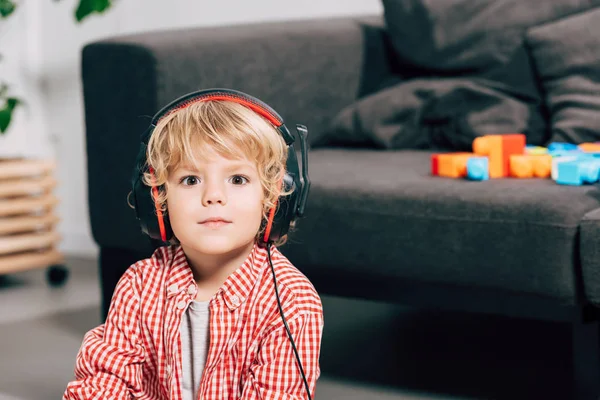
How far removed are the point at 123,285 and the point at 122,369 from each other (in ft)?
0.35

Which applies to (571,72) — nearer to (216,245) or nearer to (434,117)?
(434,117)

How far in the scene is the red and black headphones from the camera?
1.10 meters

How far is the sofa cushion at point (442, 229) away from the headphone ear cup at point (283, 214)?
0.36m

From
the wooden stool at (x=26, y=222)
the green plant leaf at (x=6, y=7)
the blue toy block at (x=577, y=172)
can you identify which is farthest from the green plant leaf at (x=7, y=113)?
the blue toy block at (x=577, y=172)

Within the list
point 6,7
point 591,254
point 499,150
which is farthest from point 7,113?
point 591,254

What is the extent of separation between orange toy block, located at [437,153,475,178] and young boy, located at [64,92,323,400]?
0.45 m

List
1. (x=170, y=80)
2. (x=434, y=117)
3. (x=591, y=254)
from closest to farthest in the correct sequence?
(x=591, y=254)
(x=170, y=80)
(x=434, y=117)

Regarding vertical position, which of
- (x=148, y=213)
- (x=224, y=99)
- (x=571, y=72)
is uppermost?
(x=571, y=72)

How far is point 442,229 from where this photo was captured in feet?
4.69

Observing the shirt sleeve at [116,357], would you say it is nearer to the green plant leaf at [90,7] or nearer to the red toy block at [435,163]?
the red toy block at [435,163]

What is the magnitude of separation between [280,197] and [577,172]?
0.52m

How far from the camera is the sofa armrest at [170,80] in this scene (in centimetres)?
177

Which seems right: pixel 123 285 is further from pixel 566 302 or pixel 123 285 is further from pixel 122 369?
pixel 566 302

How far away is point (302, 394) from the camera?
3.72 ft
